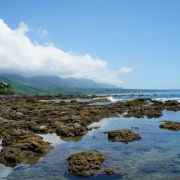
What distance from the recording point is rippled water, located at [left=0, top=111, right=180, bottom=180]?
16312 mm

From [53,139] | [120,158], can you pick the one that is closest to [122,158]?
[120,158]

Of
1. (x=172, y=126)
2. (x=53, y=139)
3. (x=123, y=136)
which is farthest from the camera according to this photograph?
(x=172, y=126)

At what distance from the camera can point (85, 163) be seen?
17.5 meters

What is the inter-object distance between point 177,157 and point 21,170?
883 centimetres

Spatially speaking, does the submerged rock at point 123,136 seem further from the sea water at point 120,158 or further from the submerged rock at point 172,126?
the submerged rock at point 172,126

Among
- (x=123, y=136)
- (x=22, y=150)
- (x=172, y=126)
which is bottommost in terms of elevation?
(x=22, y=150)

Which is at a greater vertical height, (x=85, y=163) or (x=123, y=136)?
(x=123, y=136)

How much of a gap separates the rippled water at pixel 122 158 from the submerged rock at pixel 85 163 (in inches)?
14.3

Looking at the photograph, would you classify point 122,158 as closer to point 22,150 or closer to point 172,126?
point 22,150

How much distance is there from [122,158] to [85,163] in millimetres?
2810

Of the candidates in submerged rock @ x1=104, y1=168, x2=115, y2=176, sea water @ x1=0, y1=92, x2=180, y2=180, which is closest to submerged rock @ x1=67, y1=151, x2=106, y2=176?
sea water @ x1=0, y1=92, x2=180, y2=180

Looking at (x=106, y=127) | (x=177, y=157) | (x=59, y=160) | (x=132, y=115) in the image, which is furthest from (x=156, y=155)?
(x=132, y=115)

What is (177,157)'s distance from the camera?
63.2 ft

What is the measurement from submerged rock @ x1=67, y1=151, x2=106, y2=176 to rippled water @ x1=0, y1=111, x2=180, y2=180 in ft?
1.19
